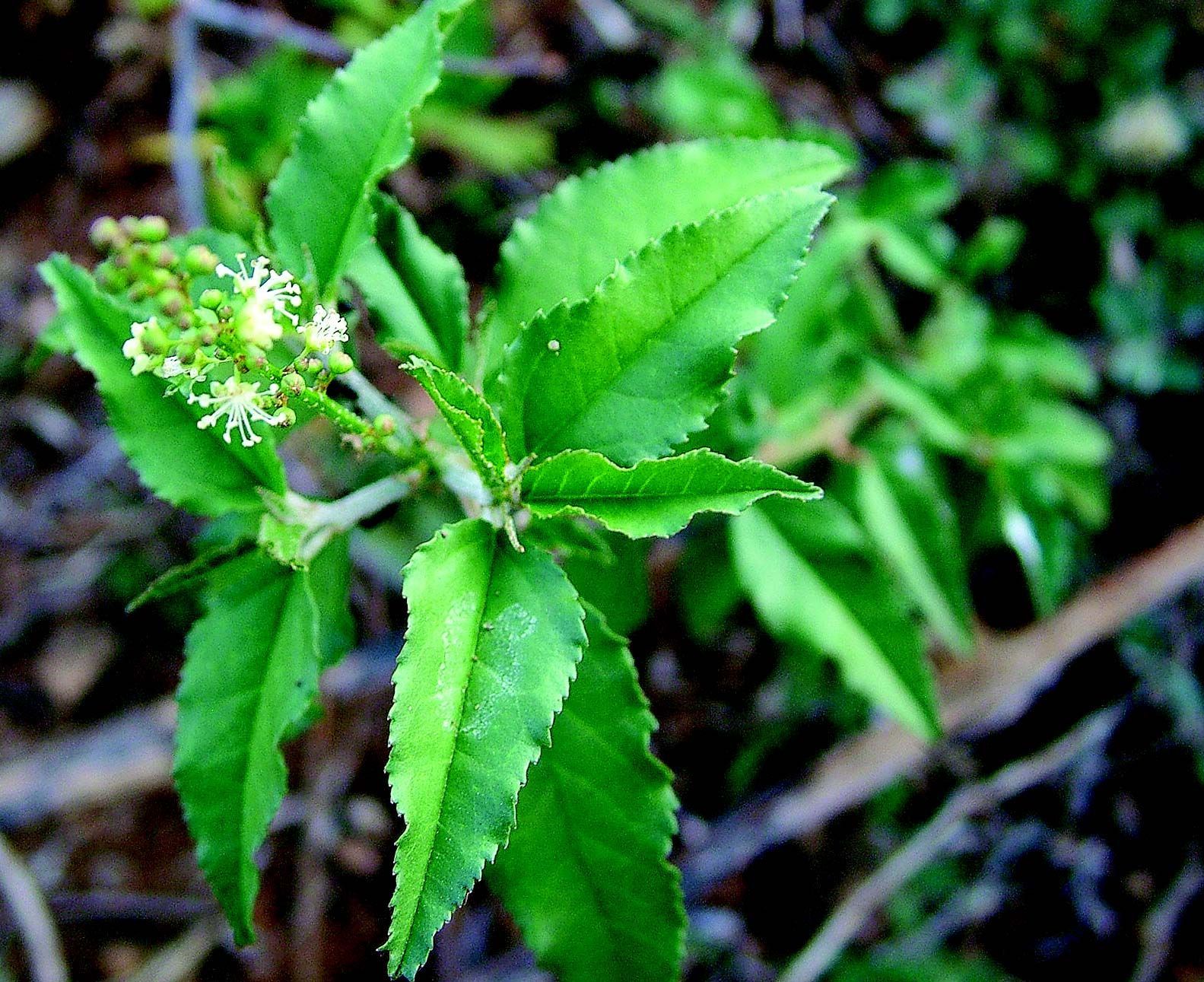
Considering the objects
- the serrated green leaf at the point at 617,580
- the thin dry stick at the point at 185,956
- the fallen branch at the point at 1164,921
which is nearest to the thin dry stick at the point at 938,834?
the fallen branch at the point at 1164,921

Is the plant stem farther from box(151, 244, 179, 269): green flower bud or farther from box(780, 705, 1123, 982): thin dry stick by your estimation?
box(780, 705, 1123, 982): thin dry stick

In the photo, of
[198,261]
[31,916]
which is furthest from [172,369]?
[31,916]

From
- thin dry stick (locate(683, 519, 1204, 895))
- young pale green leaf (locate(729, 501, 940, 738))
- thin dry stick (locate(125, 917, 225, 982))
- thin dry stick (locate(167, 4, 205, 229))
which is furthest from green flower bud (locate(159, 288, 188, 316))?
thin dry stick (locate(125, 917, 225, 982))

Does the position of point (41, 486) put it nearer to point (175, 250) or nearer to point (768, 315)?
point (175, 250)

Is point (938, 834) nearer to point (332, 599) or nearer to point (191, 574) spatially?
point (332, 599)

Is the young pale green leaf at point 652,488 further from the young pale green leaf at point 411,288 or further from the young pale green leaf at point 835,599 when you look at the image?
the young pale green leaf at point 835,599

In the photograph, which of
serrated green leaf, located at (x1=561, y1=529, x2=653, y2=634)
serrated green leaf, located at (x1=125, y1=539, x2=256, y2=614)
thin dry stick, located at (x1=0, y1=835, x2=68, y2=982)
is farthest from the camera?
thin dry stick, located at (x1=0, y1=835, x2=68, y2=982)
